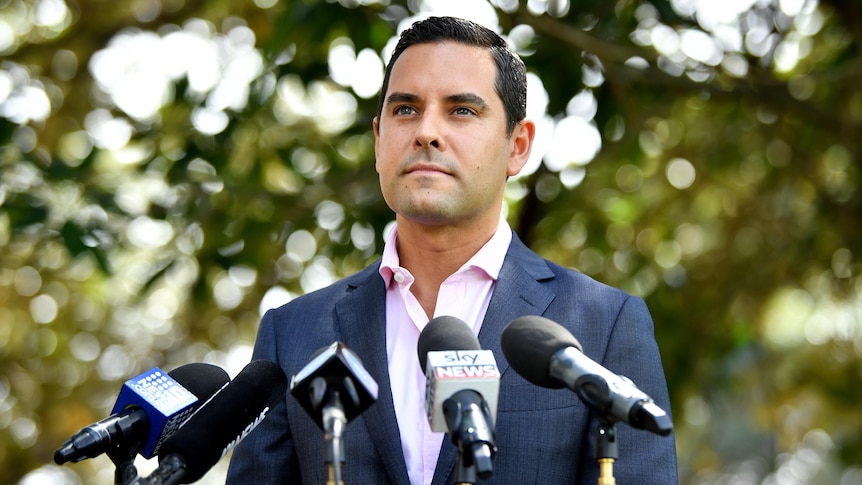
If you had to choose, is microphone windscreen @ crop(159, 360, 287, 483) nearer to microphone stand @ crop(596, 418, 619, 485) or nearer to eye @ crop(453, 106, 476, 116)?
microphone stand @ crop(596, 418, 619, 485)

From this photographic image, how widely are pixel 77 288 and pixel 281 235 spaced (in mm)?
4122

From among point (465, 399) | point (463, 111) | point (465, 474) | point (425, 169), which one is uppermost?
point (463, 111)

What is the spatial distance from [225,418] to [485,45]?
1.55 m

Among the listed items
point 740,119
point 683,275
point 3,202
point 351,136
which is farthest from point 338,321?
point 683,275

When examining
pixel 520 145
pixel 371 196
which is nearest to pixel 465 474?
pixel 520 145

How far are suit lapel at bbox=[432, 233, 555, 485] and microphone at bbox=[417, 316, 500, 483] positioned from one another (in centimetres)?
78

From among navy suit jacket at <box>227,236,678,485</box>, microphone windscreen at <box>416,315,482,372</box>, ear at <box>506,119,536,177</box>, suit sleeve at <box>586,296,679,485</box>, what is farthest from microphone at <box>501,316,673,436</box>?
ear at <box>506,119,536,177</box>

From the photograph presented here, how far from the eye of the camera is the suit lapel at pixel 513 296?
3439 millimetres

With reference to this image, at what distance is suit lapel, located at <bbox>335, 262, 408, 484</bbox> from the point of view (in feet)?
10.9

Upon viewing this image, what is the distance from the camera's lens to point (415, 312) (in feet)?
12.0

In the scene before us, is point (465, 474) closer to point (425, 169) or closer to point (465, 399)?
point (465, 399)

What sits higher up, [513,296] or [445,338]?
[513,296]

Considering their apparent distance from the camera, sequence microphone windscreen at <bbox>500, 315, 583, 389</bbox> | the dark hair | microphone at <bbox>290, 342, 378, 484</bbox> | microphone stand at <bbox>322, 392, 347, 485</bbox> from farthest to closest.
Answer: the dark hair < microphone windscreen at <bbox>500, 315, 583, 389</bbox> < microphone at <bbox>290, 342, 378, 484</bbox> < microphone stand at <bbox>322, 392, 347, 485</bbox>

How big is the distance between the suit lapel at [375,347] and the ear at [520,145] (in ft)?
1.85
